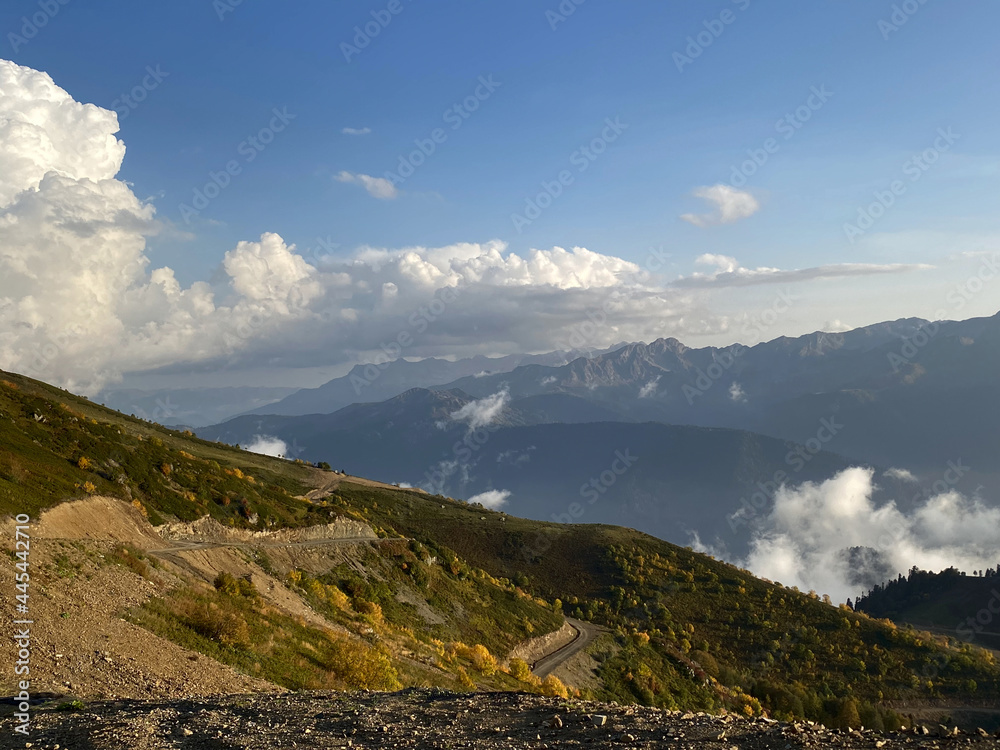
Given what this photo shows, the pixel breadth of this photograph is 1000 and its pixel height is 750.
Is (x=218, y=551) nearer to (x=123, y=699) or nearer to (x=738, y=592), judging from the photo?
(x=123, y=699)

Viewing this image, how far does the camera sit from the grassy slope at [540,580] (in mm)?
51625

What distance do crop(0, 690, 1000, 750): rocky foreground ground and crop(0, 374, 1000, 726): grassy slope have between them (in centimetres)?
2040

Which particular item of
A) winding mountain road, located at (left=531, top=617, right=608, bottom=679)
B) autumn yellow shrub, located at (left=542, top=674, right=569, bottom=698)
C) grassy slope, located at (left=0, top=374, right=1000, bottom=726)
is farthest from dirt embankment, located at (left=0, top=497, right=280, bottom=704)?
winding mountain road, located at (left=531, top=617, right=608, bottom=679)

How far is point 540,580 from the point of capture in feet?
389

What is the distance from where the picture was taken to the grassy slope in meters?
51.6

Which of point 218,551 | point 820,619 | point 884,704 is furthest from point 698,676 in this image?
point 218,551

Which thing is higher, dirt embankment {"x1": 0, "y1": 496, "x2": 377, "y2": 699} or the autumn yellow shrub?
dirt embankment {"x1": 0, "y1": 496, "x2": 377, "y2": 699}

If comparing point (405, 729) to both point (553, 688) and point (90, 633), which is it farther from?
point (553, 688)

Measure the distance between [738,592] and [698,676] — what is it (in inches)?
1606

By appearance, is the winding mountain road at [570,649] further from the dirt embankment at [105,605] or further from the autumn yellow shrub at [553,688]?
the dirt embankment at [105,605]

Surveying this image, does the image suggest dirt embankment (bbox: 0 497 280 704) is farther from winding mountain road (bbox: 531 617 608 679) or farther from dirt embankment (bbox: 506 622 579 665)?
winding mountain road (bbox: 531 617 608 679)

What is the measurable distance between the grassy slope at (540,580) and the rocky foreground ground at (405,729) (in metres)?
20.4

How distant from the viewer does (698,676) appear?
278 feet

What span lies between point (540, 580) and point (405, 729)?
10624cm
